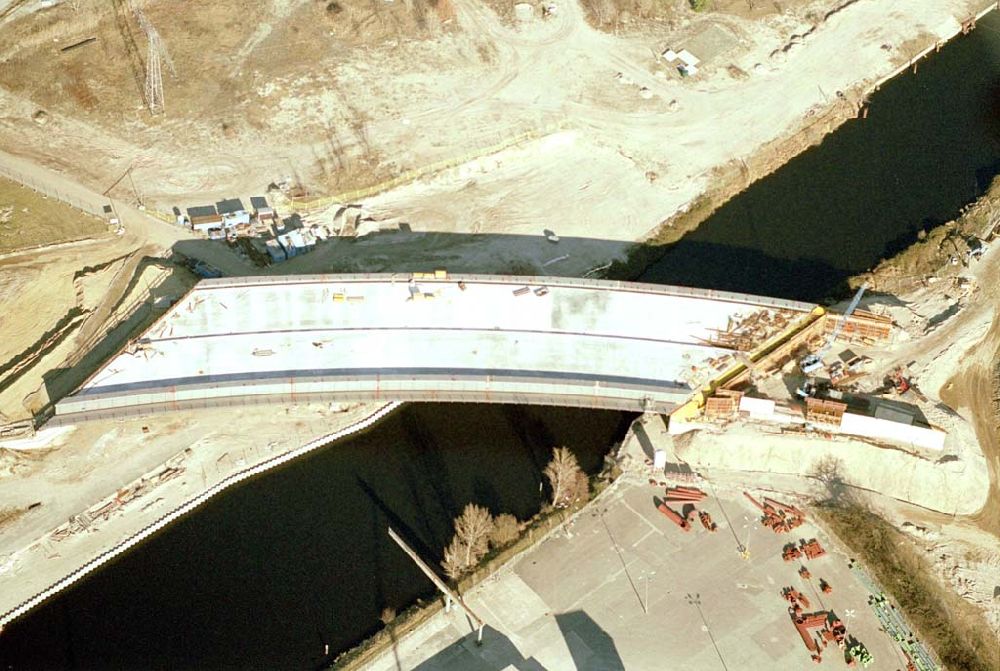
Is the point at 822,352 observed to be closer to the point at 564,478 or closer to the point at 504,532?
the point at 564,478

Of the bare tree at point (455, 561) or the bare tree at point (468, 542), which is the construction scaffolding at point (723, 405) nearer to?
the bare tree at point (468, 542)

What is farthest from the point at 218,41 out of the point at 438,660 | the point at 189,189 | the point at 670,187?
the point at 438,660

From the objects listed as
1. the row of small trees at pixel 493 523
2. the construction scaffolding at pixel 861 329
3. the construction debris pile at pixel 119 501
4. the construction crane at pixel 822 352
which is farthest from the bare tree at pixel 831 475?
the construction debris pile at pixel 119 501

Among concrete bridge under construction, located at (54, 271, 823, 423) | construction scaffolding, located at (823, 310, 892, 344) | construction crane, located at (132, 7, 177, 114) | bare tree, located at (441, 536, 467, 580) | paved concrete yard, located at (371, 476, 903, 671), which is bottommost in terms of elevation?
paved concrete yard, located at (371, 476, 903, 671)

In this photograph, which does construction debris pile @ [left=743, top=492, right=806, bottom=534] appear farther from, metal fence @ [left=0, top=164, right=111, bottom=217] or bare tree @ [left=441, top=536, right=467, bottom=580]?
metal fence @ [left=0, top=164, right=111, bottom=217]

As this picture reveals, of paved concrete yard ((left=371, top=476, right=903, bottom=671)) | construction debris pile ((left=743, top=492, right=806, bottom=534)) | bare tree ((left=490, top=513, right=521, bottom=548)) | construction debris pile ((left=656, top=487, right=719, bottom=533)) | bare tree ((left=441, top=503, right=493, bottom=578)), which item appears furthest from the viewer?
construction debris pile ((left=656, top=487, right=719, bottom=533))

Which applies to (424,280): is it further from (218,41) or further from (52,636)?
(218,41)

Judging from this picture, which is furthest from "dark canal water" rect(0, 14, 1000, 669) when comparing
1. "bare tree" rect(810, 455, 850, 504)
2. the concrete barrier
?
"bare tree" rect(810, 455, 850, 504)
